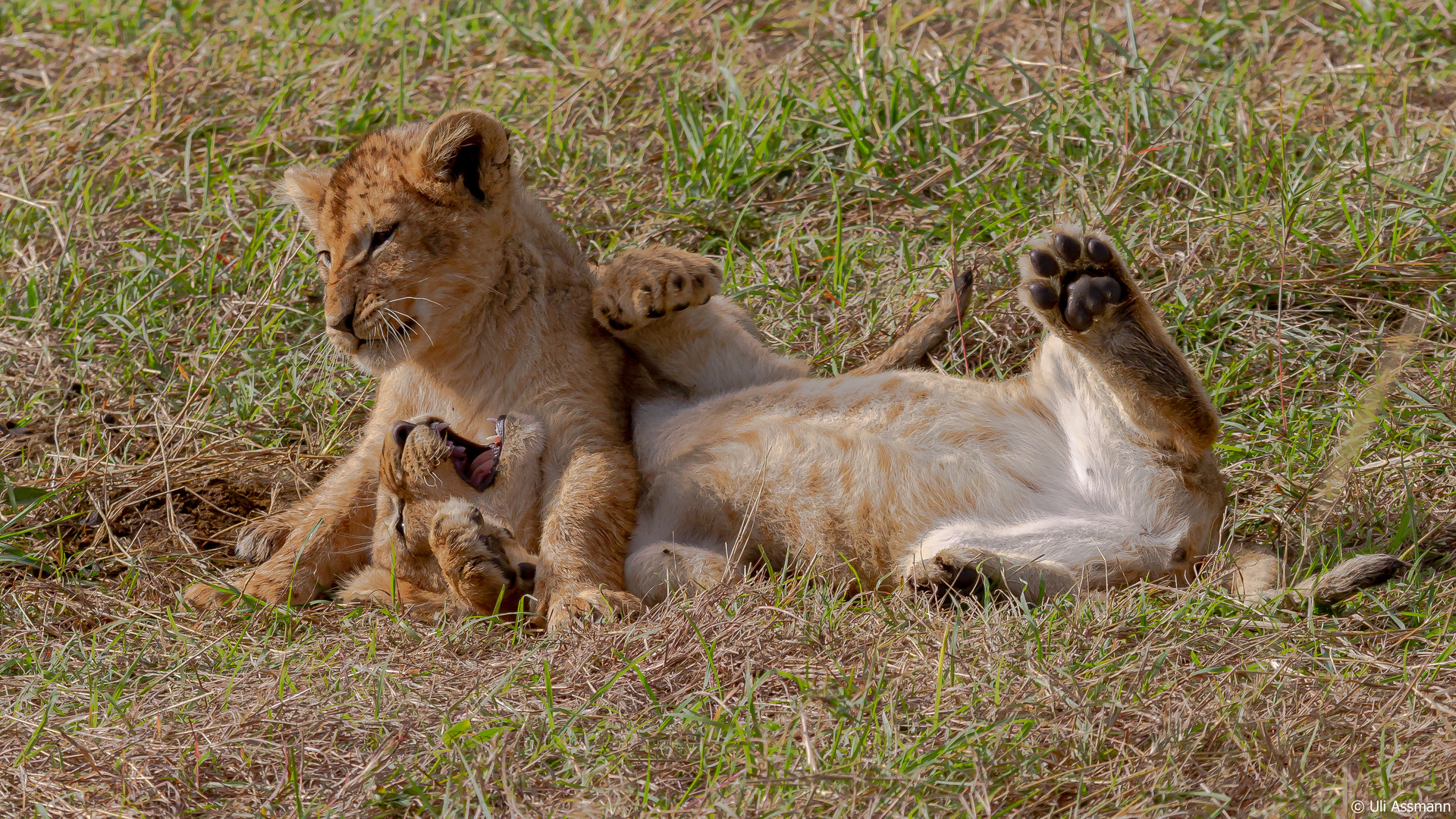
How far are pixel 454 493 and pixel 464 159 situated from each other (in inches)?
43.5

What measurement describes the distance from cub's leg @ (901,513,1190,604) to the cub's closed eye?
6.37ft

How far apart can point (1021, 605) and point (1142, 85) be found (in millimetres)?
3227

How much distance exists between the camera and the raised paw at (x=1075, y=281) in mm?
3496

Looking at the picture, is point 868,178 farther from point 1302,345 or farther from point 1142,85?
point 1302,345

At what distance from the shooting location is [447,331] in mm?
4203

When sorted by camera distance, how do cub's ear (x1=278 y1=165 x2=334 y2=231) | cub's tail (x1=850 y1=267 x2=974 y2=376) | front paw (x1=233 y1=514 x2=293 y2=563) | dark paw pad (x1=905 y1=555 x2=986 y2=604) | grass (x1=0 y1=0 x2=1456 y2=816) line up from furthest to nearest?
cub's tail (x1=850 y1=267 x2=974 y2=376), cub's ear (x1=278 y1=165 x2=334 y2=231), front paw (x1=233 y1=514 x2=293 y2=563), dark paw pad (x1=905 y1=555 x2=986 y2=604), grass (x1=0 y1=0 x2=1456 y2=816)

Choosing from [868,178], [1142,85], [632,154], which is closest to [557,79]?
[632,154]

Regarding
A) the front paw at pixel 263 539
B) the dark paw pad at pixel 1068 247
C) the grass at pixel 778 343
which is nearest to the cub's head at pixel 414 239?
the front paw at pixel 263 539

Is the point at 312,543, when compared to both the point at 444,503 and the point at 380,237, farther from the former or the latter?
the point at 380,237

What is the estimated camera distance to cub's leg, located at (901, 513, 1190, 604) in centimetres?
347

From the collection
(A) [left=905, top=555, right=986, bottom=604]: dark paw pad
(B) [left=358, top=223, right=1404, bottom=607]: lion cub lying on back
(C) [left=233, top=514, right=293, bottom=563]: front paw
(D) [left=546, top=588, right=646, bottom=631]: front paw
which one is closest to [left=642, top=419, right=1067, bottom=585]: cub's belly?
(B) [left=358, top=223, right=1404, bottom=607]: lion cub lying on back

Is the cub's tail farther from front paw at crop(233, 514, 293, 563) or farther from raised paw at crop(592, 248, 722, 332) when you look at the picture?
front paw at crop(233, 514, 293, 563)

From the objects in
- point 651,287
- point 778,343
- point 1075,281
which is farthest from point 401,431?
point 1075,281

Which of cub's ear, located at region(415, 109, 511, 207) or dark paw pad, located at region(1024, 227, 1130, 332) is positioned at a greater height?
cub's ear, located at region(415, 109, 511, 207)
